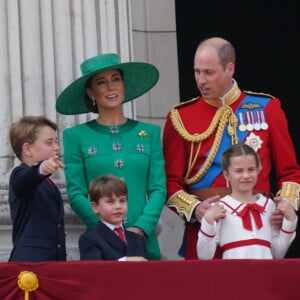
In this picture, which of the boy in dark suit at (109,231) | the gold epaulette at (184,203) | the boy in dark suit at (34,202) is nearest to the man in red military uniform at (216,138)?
the gold epaulette at (184,203)

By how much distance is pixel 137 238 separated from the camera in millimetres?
7367

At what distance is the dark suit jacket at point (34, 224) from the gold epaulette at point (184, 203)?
656mm

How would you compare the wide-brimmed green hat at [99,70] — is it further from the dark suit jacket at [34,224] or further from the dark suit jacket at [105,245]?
the dark suit jacket at [105,245]

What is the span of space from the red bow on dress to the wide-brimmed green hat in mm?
944

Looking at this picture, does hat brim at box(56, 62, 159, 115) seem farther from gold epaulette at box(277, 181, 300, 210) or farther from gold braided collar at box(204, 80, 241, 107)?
gold epaulette at box(277, 181, 300, 210)

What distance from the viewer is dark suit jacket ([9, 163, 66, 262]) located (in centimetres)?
728

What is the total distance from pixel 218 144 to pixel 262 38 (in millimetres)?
3729

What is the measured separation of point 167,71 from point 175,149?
1972mm

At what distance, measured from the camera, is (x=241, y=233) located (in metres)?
7.39

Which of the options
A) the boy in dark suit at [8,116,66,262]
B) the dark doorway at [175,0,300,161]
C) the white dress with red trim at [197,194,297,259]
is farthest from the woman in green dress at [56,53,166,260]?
the dark doorway at [175,0,300,161]

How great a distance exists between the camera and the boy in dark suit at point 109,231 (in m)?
7.23

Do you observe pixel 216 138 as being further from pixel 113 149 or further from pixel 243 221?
pixel 243 221

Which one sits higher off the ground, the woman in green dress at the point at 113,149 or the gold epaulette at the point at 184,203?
the woman in green dress at the point at 113,149

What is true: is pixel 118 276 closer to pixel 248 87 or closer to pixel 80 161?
pixel 80 161
